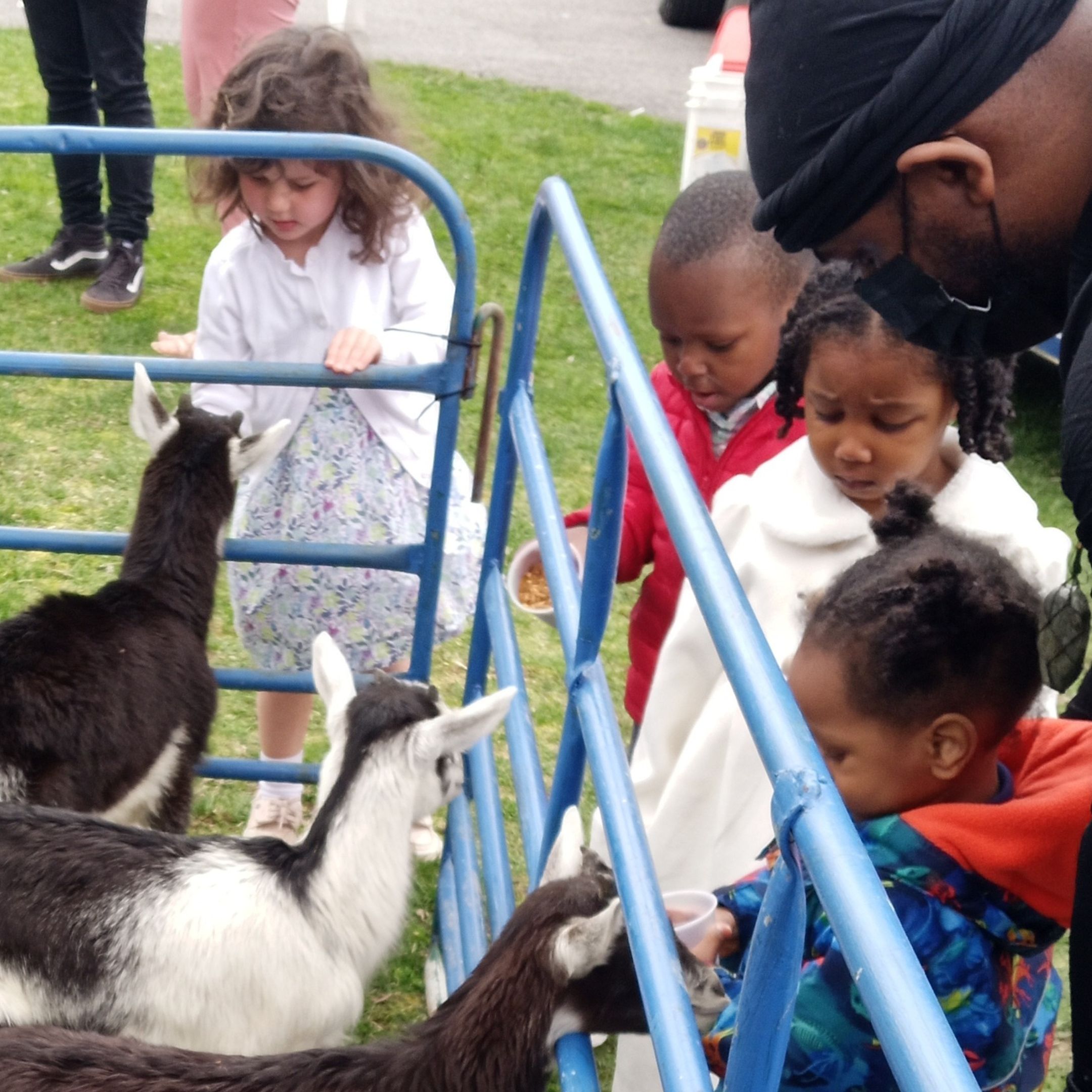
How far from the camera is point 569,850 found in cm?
192

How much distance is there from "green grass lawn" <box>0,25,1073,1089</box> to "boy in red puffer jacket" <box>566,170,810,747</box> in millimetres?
1085

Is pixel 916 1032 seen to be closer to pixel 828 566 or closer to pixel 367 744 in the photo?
pixel 828 566

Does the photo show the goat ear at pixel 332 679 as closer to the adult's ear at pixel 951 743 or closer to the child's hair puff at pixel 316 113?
the child's hair puff at pixel 316 113

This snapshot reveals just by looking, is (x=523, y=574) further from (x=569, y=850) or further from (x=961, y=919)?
(x=961, y=919)

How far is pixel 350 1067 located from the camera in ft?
6.19

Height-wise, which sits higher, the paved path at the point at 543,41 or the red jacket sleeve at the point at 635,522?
the red jacket sleeve at the point at 635,522

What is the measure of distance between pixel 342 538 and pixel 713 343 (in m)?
1.05

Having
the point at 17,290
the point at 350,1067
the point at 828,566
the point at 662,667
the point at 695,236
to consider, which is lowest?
the point at 17,290

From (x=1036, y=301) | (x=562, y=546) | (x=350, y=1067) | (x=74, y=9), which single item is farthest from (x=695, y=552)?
(x=74, y=9)

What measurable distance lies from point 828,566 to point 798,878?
1.25 meters

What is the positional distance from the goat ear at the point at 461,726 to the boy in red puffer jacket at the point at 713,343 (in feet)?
1.69

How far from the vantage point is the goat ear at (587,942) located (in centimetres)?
176

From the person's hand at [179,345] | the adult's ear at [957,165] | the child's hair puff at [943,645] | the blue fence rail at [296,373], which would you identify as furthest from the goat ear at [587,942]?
the person's hand at [179,345]

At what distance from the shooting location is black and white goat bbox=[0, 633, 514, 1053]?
2273 millimetres
